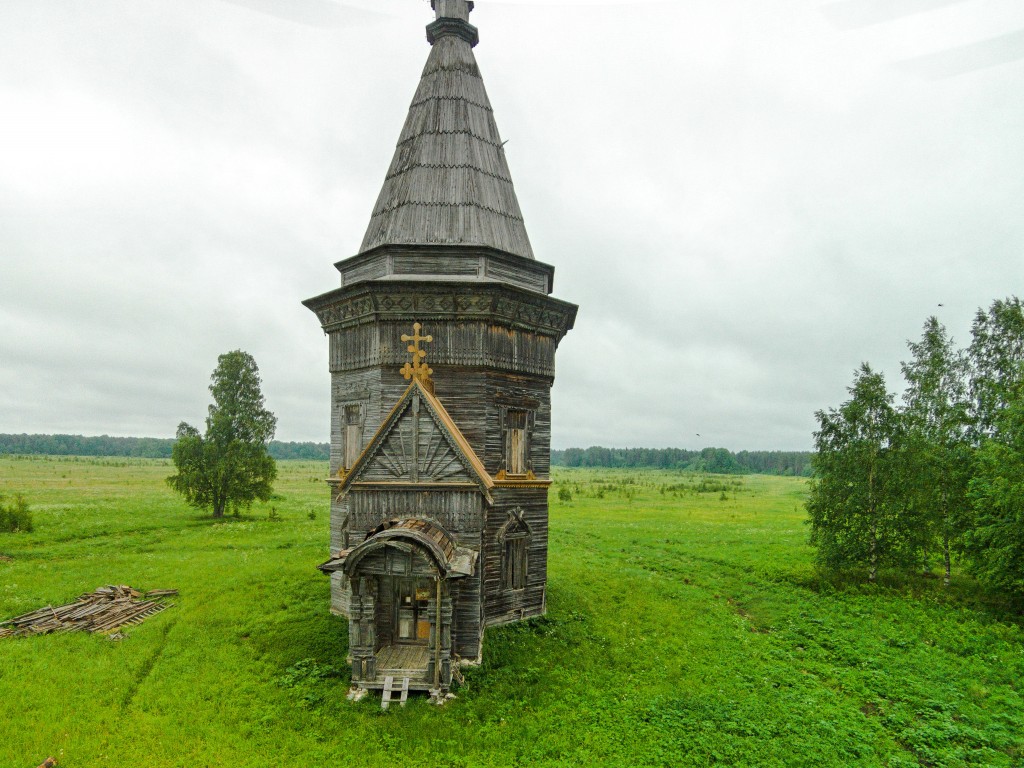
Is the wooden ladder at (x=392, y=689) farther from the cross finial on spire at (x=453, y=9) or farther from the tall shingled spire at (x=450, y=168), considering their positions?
the cross finial on spire at (x=453, y=9)

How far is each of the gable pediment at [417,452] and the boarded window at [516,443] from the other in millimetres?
2969

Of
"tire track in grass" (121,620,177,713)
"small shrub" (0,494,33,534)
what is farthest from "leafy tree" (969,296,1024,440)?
"small shrub" (0,494,33,534)

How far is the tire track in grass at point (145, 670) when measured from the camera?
11656mm

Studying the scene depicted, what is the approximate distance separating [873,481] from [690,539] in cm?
1214

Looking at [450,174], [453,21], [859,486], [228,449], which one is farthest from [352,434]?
[228,449]

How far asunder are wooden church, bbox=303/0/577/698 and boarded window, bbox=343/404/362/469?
0.05 metres

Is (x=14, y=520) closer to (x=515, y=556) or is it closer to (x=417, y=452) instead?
(x=417, y=452)

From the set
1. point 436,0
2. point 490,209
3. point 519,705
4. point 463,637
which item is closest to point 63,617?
point 463,637

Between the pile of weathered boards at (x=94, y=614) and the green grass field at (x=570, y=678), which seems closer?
the green grass field at (x=570, y=678)

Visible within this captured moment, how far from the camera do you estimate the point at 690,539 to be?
31906mm

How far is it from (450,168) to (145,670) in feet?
53.8

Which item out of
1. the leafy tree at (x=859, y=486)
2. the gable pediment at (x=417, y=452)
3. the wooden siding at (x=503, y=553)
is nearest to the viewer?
the gable pediment at (x=417, y=452)

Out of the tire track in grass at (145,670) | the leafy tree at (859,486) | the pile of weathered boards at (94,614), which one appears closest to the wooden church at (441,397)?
the tire track in grass at (145,670)

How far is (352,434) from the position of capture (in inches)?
657
